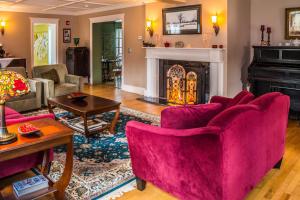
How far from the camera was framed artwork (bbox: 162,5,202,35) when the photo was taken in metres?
5.99

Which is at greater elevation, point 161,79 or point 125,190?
point 161,79

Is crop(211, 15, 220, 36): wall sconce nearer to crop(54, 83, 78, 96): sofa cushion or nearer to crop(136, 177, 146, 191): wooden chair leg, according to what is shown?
crop(54, 83, 78, 96): sofa cushion

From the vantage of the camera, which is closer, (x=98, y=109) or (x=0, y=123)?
(x=0, y=123)

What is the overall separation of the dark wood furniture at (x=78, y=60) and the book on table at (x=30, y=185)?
734 centimetres

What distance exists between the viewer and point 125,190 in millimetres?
2783

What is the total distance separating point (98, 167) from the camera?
3.23m

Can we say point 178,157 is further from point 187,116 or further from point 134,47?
point 134,47

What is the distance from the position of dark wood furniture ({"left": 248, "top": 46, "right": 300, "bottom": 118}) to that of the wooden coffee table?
2.74 metres

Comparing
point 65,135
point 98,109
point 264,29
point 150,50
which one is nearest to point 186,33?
point 150,50

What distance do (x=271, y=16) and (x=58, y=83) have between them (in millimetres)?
4788

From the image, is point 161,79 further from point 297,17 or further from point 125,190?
point 125,190

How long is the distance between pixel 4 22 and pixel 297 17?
762 centimetres

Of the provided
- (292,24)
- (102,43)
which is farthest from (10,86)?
(102,43)

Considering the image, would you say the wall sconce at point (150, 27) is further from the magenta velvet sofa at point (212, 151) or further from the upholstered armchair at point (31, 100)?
the magenta velvet sofa at point (212, 151)
